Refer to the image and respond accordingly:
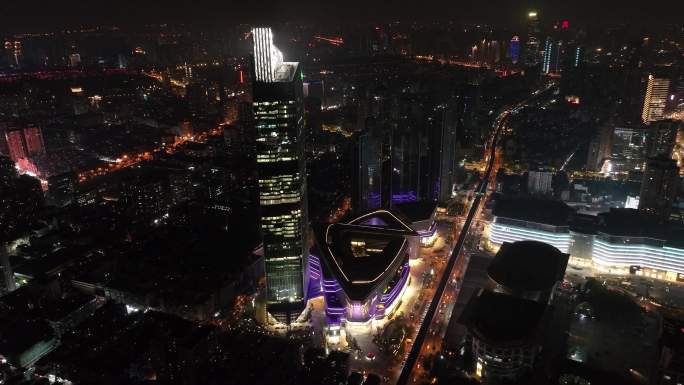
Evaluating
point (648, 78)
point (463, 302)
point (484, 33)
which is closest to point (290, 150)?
point (463, 302)

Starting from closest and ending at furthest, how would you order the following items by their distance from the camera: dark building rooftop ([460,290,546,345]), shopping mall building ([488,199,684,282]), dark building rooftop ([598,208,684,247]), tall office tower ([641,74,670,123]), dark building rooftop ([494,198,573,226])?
dark building rooftop ([460,290,546,345]), shopping mall building ([488,199,684,282]), dark building rooftop ([598,208,684,247]), dark building rooftop ([494,198,573,226]), tall office tower ([641,74,670,123])

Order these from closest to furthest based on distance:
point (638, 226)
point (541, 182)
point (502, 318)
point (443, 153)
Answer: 1. point (502, 318)
2. point (638, 226)
3. point (443, 153)
4. point (541, 182)

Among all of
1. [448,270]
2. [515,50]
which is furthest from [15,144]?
[515,50]

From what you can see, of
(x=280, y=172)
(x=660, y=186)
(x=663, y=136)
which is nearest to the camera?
(x=280, y=172)

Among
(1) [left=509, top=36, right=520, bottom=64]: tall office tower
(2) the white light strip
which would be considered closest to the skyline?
(2) the white light strip

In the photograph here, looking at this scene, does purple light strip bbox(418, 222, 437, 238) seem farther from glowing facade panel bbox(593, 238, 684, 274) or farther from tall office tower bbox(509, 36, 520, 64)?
tall office tower bbox(509, 36, 520, 64)

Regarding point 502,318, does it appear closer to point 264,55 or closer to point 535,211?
point 535,211

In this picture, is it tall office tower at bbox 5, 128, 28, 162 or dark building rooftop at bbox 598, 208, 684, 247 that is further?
tall office tower at bbox 5, 128, 28, 162

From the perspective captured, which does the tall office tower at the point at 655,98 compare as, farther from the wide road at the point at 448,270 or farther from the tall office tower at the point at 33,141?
the tall office tower at the point at 33,141
